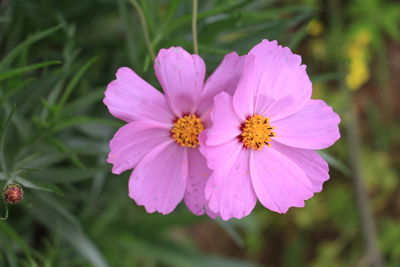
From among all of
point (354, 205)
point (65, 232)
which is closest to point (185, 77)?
point (65, 232)

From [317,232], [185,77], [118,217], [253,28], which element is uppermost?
[317,232]

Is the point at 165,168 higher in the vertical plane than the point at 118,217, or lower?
lower

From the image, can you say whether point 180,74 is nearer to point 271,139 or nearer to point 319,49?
point 271,139

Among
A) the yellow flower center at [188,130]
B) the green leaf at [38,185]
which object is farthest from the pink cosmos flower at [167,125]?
the green leaf at [38,185]

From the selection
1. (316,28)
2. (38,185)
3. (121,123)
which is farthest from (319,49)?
(38,185)

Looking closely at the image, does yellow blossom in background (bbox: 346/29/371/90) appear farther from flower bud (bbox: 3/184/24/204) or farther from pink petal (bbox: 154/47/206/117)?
flower bud (bbox: 3/184/24/204)

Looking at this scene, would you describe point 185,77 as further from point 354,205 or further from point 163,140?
point 354,205

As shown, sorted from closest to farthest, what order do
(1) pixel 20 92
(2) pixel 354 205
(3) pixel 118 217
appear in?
(1) pixel 20 92, (3) pixel 118 217, (2) pixel 354 205

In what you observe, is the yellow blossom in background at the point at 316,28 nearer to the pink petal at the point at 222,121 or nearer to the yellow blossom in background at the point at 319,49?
the yellow blossom in background at the point at 319,49
